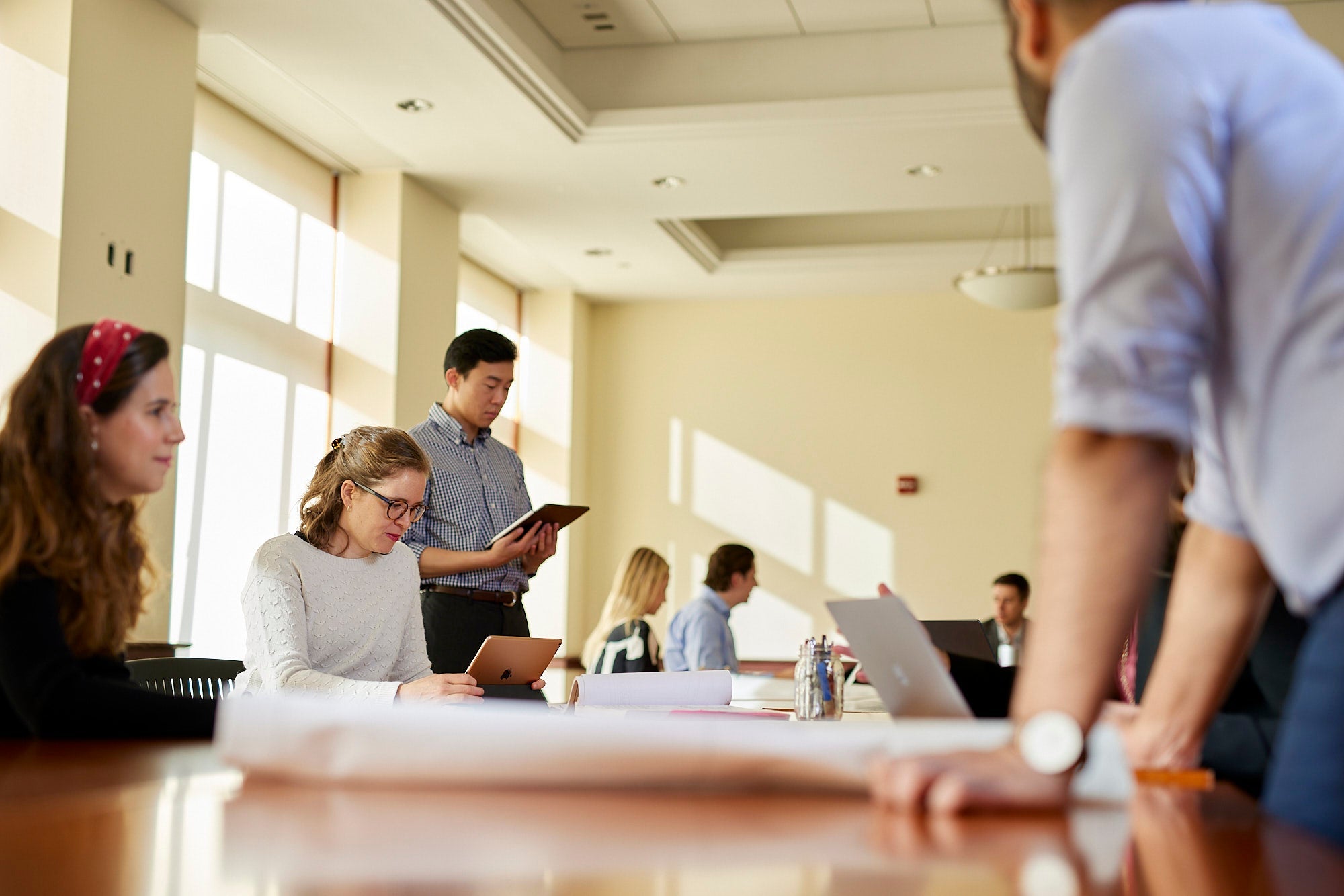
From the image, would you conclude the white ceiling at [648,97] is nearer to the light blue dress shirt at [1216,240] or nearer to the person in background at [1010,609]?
the person in background at [1010,609]

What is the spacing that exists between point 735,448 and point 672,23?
13.5 ft

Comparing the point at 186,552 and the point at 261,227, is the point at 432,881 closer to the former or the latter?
the point at 186,552

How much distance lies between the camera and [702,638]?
5.48 meters

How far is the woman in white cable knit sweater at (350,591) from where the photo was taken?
239cm

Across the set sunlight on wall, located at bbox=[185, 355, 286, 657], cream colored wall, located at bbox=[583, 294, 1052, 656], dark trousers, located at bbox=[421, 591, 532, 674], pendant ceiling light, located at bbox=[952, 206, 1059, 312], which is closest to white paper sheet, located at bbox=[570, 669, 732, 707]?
dark trousers, located at bbox=[421, 591, 532, 674]

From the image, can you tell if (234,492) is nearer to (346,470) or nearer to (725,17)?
(725,17)

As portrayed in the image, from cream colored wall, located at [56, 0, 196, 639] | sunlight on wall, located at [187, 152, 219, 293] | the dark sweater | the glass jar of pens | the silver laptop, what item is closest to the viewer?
the silver laptop

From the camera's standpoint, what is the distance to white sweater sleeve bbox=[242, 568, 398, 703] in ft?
7.77

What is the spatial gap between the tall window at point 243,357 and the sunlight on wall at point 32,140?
3.44 ft

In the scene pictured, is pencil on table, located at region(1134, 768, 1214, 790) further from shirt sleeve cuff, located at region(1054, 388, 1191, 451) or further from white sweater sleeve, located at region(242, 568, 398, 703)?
white sweater sleeve, located at region(242, 568, 398, 703)

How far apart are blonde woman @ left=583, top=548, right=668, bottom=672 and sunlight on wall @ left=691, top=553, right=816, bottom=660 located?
3422mm

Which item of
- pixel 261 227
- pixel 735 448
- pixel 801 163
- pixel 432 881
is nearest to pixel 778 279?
pixel 735 448

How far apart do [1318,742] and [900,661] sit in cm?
45

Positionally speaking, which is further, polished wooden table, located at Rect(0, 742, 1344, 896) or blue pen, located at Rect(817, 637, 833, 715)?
blue pen, located at Rect(817, 637, 833, 715)
